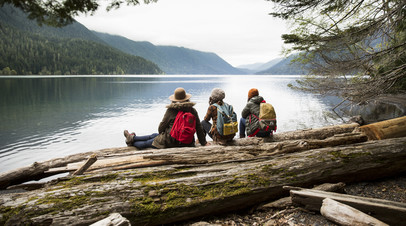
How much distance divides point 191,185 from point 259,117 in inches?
140

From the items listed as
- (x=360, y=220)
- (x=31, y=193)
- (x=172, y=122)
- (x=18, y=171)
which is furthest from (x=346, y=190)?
(x=18, y=171)

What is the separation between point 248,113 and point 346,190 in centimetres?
322

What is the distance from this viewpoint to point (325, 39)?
19.7 feet

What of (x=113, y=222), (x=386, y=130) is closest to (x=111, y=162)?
(x=113, y=222)

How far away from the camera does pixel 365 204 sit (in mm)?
2602

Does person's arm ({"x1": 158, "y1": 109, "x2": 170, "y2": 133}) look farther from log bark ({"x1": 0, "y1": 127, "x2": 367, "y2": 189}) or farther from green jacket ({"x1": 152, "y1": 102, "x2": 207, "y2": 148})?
log bark ({"x1": 0, "y1": 127, "x2": 367, "y2": 189})

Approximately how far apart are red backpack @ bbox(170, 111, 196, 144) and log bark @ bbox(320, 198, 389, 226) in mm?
3205

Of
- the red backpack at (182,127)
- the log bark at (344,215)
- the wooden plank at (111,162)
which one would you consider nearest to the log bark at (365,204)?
the log bark at (344,215)

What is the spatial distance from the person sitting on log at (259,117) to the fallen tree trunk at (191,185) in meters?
2.11

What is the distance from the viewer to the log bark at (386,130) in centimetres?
532

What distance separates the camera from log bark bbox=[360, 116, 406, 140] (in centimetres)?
532

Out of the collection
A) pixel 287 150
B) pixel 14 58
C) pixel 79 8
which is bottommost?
pixel 287 150

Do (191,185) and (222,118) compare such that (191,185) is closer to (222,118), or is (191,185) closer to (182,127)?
(182,127)

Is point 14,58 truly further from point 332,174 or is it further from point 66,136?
point 332,174
